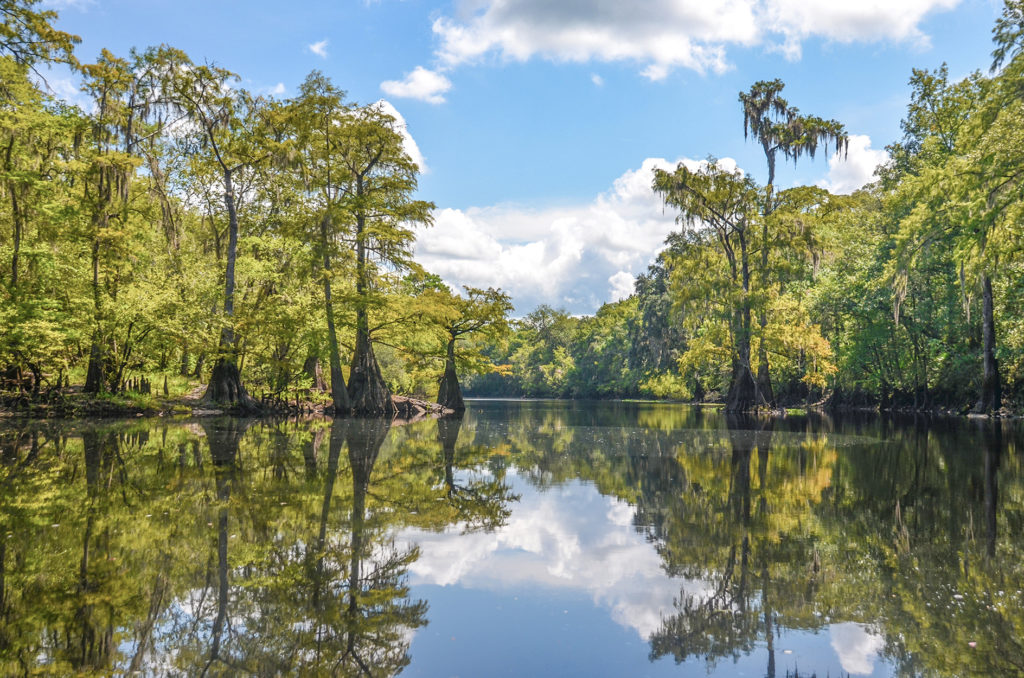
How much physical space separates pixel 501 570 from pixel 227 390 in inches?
904

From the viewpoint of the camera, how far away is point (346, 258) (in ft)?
94.1

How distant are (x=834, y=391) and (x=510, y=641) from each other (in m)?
41.0

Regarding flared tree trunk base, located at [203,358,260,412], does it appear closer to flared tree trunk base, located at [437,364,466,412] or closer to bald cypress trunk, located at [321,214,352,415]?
bald cypress trunk, located at [321,214,352,415]

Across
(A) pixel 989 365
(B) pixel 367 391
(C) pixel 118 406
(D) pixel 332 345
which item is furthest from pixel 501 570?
(A) pixel 989 365

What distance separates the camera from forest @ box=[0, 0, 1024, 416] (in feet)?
69.1

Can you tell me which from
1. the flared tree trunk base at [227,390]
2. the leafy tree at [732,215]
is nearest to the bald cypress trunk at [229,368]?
the flared tree trunk base at [227,390]

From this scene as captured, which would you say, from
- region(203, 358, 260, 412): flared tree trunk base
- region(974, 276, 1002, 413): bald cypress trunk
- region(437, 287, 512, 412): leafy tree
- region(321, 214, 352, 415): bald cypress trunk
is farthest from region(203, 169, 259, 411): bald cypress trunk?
region(974, 276, 1002, 413): bald cypress trunk

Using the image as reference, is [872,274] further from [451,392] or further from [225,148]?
[225,148]

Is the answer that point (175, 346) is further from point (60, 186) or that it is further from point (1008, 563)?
point (1008, 563)

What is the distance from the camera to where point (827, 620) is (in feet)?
15.6

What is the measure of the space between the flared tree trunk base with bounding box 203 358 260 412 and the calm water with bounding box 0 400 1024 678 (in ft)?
46.8

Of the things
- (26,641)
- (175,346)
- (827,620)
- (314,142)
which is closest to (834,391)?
(314,142)

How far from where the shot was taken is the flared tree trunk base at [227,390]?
25750 millimetres

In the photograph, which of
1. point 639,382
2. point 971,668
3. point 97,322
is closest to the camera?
point 971,668
